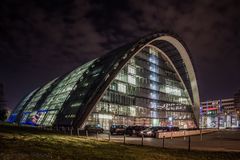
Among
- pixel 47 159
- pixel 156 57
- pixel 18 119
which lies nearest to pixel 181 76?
pixel 156 57

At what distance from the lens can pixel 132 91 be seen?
62625 millimetres

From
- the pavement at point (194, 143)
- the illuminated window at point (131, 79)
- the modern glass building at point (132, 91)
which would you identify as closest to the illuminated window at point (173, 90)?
the modern glass building at point (132, 91)

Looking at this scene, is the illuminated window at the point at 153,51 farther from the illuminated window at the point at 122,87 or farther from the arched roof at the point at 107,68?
the illuminated window at the point at 122,87

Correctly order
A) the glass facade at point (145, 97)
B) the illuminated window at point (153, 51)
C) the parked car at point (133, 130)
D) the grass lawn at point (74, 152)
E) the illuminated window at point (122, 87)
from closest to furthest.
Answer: the grass lawn at point (74, 152) < the parked car at point (133, 130) < the glass facade at point (145, 97) < the illuminated window at point (122, 87) < the illuminated window at point (153, 51)

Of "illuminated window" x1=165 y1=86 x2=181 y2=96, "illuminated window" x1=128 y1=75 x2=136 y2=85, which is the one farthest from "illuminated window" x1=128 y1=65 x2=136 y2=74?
"illuminated window" x1=165 y1=86 x2=181 y2=96

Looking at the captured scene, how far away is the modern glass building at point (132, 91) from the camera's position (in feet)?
176

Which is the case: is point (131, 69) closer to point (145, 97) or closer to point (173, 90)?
point (145, 97)

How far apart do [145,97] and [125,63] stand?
1227cm

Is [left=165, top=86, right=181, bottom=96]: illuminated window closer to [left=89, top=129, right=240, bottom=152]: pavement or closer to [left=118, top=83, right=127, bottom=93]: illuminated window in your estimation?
[left=118, top=83, right=127, bottom=93]: illuminated window

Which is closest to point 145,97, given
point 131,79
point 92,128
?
point 131,79

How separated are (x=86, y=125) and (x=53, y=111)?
16.2m

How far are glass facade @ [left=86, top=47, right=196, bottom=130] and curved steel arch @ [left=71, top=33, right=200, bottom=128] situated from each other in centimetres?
179

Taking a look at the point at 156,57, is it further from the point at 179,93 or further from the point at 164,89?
the point at 179,93

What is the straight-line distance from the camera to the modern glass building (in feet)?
176
